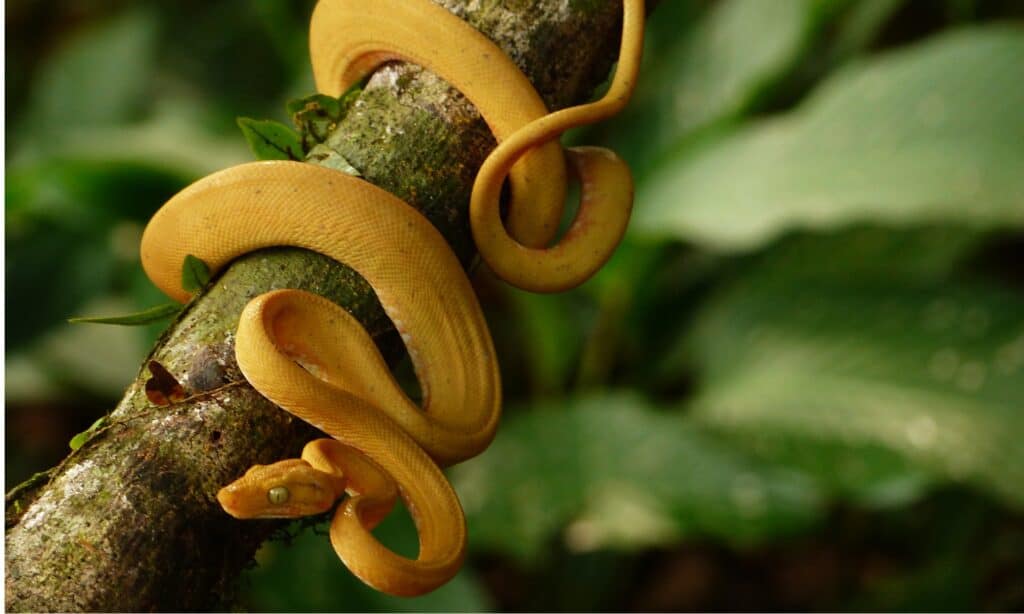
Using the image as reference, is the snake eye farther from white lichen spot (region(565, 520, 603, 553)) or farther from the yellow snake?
white lichen spot (region(565, 520, 603, 553))

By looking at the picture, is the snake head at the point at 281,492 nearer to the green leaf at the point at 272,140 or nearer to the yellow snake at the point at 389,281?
the yellow snake at the point at 389,281

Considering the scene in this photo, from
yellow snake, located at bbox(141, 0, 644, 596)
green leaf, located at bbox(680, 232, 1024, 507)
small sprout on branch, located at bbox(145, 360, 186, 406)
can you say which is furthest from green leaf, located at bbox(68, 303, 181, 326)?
green leaf, located at bbox(680, 232, 1024, 507)

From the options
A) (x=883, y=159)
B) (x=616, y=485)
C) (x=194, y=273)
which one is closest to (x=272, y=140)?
(x=194, y=273)

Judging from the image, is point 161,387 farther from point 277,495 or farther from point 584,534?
point 584,534

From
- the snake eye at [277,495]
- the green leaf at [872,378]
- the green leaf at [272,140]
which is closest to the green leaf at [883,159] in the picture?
the green leaf at [872,378]

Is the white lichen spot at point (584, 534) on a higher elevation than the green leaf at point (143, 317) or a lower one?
lower

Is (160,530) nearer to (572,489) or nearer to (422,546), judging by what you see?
(422,546)

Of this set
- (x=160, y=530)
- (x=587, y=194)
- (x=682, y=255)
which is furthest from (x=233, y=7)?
(x=160, y=530)
